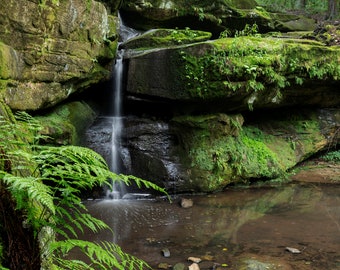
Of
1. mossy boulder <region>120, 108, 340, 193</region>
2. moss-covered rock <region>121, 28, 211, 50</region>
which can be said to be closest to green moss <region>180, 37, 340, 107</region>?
mossy boulder <region>120, 108, 340, 193</region>

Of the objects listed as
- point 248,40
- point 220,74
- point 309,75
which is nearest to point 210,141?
point 220,74

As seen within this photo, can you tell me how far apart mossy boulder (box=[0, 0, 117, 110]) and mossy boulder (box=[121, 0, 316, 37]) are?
13.0 feet

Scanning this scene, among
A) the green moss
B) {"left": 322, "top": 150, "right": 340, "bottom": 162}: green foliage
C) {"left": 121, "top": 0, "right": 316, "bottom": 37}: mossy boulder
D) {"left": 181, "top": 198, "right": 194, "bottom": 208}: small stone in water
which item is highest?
{"left": 121, "top": 0, "right": 316, "bottom": 37}: mossy boulder

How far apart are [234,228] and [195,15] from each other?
30.9 ft

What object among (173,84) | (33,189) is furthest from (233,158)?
(33,189)

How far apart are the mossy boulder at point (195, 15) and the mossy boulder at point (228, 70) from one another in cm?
430

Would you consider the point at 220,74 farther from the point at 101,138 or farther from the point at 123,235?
the point at 123,235

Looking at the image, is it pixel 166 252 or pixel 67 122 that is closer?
pixel 166 252

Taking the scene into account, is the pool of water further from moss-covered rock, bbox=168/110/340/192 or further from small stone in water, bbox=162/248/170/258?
moss-covered rock, bbox=168/110/340/192

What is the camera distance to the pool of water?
18.0 ft

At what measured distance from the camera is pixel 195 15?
1355cm

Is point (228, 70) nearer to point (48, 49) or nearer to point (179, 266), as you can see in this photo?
point (48, 49)

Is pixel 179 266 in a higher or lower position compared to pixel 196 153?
lower

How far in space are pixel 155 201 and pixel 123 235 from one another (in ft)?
7.07
